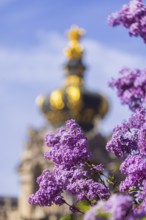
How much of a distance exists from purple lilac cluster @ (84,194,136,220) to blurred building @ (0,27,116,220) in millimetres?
41477

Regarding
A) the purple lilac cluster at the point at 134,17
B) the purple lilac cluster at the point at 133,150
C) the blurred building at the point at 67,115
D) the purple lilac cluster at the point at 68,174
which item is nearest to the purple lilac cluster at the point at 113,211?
the purple lilac cluster at the point at 133,150

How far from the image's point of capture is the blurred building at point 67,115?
4706 centimetres

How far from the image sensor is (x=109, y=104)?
50.8 metres

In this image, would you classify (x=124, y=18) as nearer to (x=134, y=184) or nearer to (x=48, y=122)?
(x=134, y=184)

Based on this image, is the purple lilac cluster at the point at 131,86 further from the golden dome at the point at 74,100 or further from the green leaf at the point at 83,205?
the golden dome at the point at 74,100

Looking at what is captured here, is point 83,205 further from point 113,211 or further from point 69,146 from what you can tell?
point 113,211

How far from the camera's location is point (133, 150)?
5.73 m

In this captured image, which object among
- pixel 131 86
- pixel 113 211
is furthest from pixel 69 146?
pixel 131 86

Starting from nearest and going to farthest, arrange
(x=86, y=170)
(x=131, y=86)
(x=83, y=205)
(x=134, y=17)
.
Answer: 1. (x=83, y=205)
2. (x=86, y=170)
3. (x=134, y=17)
4. (x=131, y=86)

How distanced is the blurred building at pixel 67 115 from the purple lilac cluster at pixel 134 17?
38.9m

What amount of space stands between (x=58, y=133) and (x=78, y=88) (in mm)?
45111

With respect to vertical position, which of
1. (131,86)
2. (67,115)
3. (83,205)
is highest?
(67,115)

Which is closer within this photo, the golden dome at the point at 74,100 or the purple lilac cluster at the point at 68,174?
the purple lilac cluster at the point at 68,174

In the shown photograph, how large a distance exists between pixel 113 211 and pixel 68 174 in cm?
112
